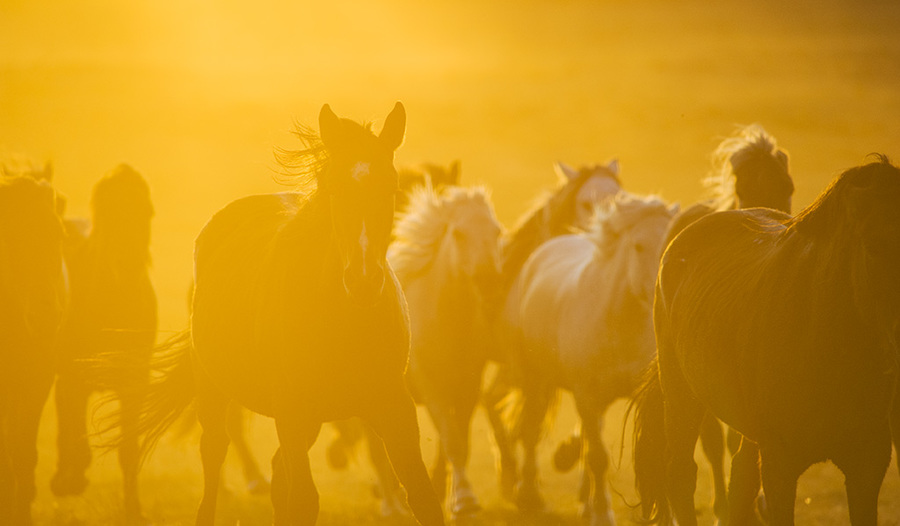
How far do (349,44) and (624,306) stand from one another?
9155cm

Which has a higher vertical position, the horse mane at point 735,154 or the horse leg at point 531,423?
the horse mane at point 735,154

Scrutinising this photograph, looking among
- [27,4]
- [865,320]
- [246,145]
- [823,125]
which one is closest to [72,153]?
[246,145]

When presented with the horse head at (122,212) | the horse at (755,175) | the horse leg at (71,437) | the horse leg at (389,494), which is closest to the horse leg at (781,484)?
the horse at (755,175)

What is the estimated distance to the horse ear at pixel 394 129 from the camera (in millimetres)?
4582

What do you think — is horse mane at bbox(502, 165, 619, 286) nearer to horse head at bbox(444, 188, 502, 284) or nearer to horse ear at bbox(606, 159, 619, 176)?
horse ear at bbox(606, 159, 619, 176)

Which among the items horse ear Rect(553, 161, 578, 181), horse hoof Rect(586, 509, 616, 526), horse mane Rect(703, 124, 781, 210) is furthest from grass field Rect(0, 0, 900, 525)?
horse ear Rect(553, 161, 578, 181)

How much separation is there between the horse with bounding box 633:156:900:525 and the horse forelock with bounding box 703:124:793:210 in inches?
67.0

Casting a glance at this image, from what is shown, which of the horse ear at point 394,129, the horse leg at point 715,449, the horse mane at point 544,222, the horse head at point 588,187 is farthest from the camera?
the horse mane at point 544,222

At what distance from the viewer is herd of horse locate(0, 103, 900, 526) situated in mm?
→ 4121

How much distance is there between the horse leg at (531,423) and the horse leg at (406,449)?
450 cm

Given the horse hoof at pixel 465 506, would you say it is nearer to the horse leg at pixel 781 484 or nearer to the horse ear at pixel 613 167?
the horse leg at pixel 781 484

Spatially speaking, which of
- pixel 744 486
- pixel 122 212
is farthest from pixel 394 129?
pixel 122 212

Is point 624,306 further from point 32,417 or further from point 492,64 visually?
point 492,64

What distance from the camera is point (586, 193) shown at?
10219 millimetres
